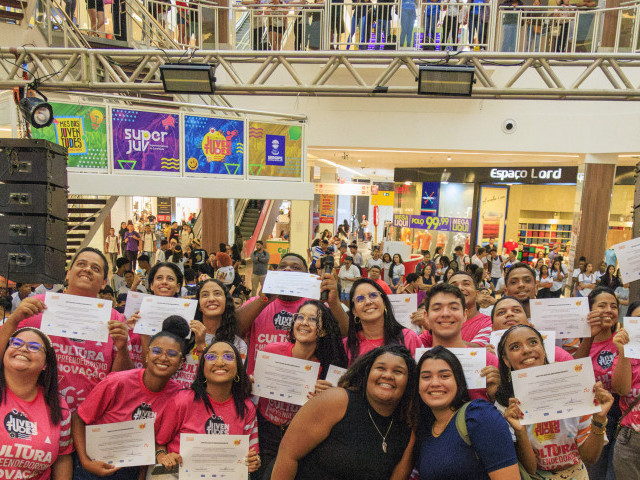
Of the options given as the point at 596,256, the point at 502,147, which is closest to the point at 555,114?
the point at 502,147

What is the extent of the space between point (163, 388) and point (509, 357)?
6.33 ft

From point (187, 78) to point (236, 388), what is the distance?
459 centimetres

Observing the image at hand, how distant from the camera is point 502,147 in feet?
35.2

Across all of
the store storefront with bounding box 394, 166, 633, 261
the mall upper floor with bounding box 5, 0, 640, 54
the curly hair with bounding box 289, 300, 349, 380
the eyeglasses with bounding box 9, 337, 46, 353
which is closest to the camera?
the eyeglasses with bounding box 9, 337, 46, 353

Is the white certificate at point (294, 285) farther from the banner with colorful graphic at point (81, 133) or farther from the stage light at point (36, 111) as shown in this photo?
the banner with colorful graphic at point (81, 133)

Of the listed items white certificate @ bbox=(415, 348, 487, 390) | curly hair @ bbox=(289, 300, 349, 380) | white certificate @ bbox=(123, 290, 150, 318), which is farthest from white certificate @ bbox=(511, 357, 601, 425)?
white certificate @ bbox=(123, 290, 150, 318)

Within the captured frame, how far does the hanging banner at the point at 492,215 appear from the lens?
14.7m

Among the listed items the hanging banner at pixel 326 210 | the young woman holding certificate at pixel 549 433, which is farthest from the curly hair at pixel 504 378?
the hanging banner at pixel 326 210

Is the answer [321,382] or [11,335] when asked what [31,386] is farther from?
[321,382]

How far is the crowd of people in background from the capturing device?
2.03 meters

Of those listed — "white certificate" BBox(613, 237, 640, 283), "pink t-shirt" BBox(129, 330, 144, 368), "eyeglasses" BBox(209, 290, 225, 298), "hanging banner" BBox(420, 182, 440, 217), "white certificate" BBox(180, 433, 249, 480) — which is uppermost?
"hanging banner" BBox(420, 182, 440, 217)

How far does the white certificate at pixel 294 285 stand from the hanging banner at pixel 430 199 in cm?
1248

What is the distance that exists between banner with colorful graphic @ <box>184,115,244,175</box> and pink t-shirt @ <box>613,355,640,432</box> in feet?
19.7

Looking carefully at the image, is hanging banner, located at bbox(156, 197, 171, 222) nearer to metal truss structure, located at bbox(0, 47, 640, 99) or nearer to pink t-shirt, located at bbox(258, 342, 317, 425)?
metal truss structure, located at bbox(0, 47, 640, 99)
